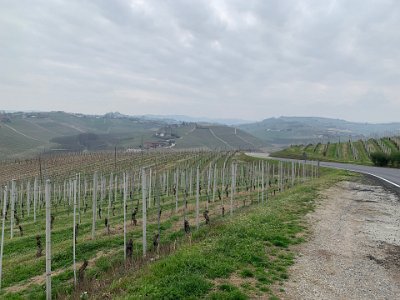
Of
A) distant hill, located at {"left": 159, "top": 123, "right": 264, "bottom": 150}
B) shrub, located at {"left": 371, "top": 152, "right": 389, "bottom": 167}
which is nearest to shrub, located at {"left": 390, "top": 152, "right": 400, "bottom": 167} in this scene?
shrub, located at {"left": 371, "top": 152, "right": 389, "bottom": 167}

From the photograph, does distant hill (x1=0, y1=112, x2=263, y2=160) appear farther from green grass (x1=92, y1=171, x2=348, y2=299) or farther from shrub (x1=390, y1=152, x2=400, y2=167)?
green grass (x1=92, y1=171, x2=348, y2=299)

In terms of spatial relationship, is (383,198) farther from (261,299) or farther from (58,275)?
(58,275)

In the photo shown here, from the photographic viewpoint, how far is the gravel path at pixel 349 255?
7738mm

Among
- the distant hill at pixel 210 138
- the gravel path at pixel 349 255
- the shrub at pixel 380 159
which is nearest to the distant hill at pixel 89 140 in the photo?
the distant hill at pixel 210 138

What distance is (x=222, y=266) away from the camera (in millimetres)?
8469

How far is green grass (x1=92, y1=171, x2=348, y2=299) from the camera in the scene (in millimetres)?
7211

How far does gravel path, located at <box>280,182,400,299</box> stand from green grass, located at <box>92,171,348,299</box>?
537mm

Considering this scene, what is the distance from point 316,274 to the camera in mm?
8531

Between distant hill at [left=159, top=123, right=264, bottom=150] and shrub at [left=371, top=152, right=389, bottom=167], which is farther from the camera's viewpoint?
distant hill at [left=159, top=123, right=264, bottom=150]

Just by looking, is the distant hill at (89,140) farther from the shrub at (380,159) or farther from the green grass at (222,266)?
the green grass at (222,266)

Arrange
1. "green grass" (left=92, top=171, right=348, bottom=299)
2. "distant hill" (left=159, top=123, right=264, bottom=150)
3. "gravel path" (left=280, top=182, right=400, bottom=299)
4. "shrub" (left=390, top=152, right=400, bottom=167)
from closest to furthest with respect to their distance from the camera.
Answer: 1. "green grass" (left=92, top=171, right=348, bottom=299)
2. "gravel path" (left=280, top=182, right=400, bottom=299)
3. "shrub" (left=390, top=152, right=400, bottom=167)
4. "distant hill" (left=159, top=123, right=264, bottom=150)

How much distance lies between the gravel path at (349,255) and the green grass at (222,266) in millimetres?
537

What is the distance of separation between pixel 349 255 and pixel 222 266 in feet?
13.1

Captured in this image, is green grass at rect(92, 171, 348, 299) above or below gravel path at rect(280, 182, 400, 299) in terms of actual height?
above
